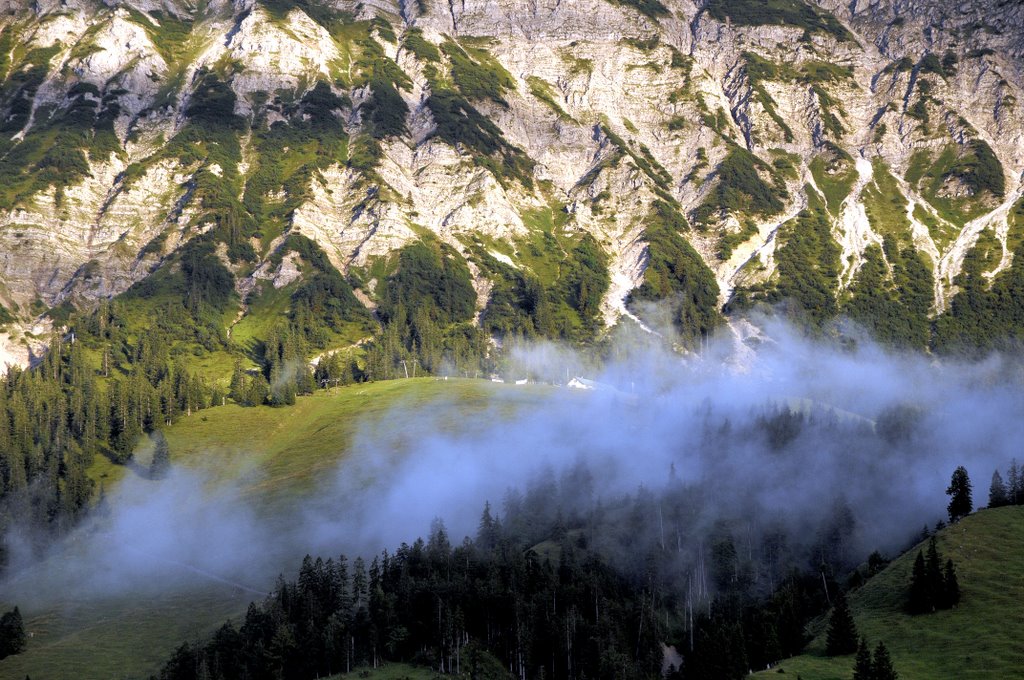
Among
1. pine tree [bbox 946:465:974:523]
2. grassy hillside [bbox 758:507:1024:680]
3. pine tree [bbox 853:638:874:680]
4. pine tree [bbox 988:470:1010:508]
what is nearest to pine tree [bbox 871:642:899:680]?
pine tree [bbox 853:638:874:680]

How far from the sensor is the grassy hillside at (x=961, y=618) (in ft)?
378

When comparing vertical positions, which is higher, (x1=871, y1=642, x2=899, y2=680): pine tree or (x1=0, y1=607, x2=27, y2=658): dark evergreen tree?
(x1=0, y1=607, x2=27, y2=658): dark evergreen tree

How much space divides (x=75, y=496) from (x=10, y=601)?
35657 millimetres

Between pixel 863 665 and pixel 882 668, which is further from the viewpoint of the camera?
pixel 863 665

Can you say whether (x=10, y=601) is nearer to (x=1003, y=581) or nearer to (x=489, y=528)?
(x=489, y=528)

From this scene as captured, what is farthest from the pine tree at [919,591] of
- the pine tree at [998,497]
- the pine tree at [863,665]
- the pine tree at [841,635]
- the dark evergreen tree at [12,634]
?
the dark evergreen tree at [12,634]

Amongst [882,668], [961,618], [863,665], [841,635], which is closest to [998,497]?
[961,618]

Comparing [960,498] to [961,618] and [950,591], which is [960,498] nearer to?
[950,591]

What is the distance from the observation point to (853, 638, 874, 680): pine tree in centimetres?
10772

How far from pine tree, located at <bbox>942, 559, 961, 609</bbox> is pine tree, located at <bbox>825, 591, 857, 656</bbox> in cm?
1360

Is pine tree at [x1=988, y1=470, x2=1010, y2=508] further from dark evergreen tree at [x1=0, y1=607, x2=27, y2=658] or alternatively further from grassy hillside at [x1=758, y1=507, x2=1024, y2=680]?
dark evergreen tree at [x1=0, y1=607, x2=27, y2=658]

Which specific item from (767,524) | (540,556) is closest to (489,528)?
(540,556)

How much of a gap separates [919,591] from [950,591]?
13.5 ft

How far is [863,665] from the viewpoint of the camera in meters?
111
